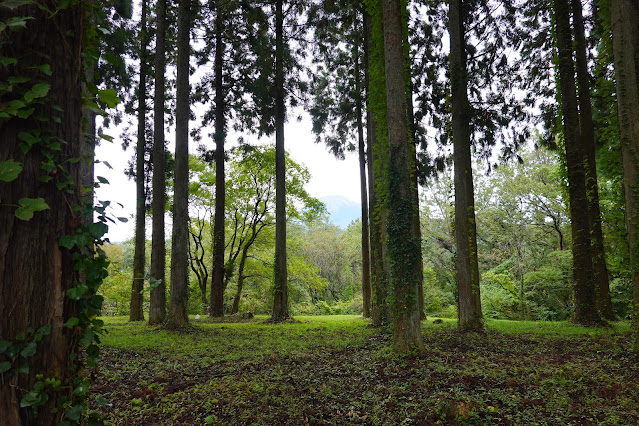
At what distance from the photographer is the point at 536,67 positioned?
39.2ft

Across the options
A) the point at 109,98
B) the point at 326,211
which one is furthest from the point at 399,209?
the point at 326,211

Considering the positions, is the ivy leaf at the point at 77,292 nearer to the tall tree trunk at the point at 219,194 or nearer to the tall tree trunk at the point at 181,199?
the tall tree trunk at the point at 181,199

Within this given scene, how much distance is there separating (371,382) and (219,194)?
1109 centimetres

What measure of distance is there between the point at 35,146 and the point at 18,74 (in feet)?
0.97

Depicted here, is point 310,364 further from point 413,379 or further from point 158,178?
point 158,178

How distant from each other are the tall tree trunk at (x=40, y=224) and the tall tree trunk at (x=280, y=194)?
1113cm

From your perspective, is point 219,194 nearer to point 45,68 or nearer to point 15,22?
point 45,68

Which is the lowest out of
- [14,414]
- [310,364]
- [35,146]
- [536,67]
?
[310,364]

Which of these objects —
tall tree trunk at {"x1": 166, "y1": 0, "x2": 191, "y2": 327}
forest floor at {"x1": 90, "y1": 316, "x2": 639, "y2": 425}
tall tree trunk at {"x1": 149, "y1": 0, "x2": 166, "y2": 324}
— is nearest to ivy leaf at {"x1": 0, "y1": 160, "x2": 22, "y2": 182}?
forest floor at {"x1": 90, "y1": 316, "x2": 639, "y2": 425}

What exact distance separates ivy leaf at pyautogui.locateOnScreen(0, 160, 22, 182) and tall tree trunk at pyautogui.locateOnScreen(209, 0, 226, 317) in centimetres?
1296

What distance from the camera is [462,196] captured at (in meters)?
8.81

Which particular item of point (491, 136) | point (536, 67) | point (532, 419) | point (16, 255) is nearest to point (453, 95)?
point (491, 136)

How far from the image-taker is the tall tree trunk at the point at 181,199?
941cm

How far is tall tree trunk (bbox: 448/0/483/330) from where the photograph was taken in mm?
8594
